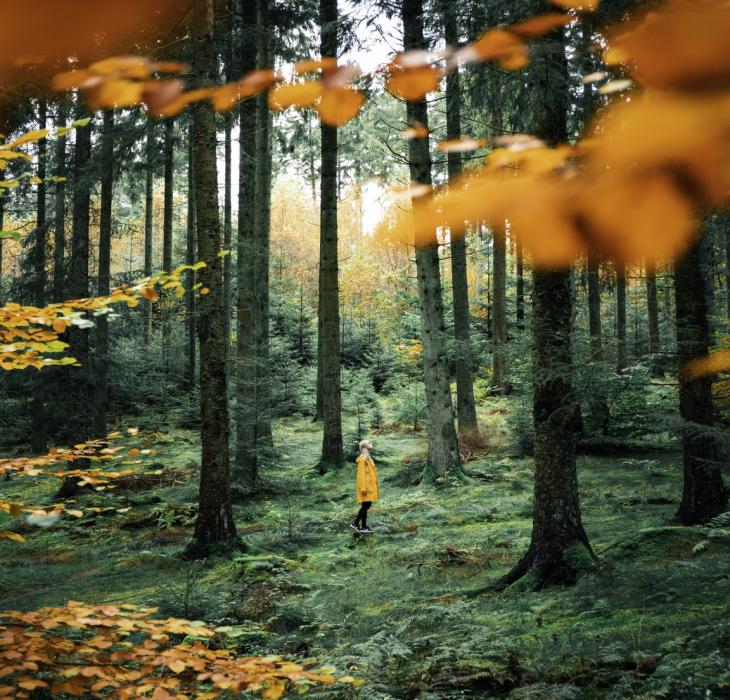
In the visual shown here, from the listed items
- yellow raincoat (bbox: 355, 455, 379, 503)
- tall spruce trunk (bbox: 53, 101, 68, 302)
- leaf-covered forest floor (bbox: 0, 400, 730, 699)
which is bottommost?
leaf-covered forest floor (bbox: 0, 400, 730, 699)

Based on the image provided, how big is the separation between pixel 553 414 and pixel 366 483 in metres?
4.13

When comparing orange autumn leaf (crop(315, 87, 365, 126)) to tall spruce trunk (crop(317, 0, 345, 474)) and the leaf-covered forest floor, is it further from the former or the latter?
tall spruce trunk (crop(317, 0, 345, 474))

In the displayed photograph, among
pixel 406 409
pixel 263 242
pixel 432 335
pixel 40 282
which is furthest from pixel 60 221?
pixel 406 409

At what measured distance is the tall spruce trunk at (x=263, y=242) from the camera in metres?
12.5

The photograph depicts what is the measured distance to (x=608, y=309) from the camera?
32031 mm

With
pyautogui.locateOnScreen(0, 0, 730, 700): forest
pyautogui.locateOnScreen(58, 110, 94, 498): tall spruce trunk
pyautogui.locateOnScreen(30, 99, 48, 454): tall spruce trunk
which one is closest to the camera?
pyautogui.locateOnScreen(0, 0, 730, 700): forest

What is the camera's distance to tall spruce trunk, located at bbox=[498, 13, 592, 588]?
488 centimetres

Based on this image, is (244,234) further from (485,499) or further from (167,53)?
(485,499)

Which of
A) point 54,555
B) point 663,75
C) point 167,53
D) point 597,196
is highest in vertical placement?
point 167,53

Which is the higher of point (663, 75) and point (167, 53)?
point (167, 53)

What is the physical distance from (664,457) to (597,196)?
12.3 metres

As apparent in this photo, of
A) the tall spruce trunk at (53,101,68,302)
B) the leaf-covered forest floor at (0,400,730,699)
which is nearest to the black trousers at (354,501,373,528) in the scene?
the leaf-covered forest floor at (0,400,730,699)

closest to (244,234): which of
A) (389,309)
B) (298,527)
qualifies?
(298,527)

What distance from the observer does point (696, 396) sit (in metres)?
6.12
